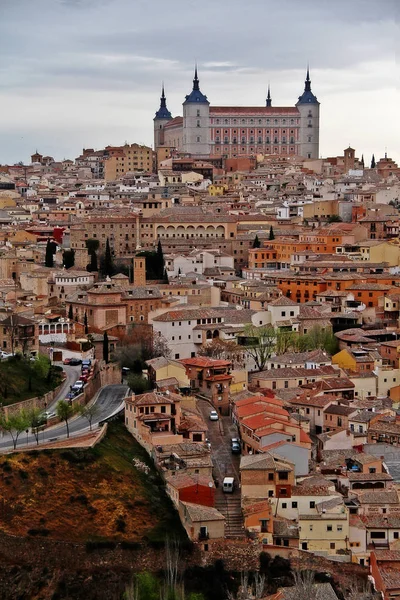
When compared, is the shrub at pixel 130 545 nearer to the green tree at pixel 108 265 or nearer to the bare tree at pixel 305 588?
the bare tree at pixel 305 588

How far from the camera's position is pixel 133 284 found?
125 ft

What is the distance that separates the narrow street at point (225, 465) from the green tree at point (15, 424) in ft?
12.3

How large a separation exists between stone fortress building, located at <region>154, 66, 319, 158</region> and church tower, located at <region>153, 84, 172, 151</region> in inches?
163

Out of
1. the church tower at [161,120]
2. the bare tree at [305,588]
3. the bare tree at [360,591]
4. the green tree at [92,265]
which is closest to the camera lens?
the bare tree at [305,588]

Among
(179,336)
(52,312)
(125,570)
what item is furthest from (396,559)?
(52,312)

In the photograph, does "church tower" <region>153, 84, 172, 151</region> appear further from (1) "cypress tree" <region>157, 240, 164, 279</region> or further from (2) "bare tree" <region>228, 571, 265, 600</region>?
(2) "bare tree" <region>228, 571, 265, 600</region>

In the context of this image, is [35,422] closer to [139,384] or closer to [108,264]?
[139,384]

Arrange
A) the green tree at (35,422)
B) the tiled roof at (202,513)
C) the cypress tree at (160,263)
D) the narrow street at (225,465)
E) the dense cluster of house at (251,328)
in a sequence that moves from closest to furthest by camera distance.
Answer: the tiled roof at (202,513), the narrow street at (225,465), the dense cluster of house at (251,328), the green tree at (35,422), the cypress tree at (160,263)

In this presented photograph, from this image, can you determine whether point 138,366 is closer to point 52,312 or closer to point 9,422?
point 52,312

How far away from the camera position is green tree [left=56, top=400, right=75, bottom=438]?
81.0ft

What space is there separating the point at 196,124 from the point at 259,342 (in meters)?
48.7

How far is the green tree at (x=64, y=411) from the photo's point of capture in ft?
81.0

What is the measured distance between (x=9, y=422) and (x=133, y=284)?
1474 centimetres

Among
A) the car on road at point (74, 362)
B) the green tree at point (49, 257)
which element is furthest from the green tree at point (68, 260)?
the car on road at point (74, 362)
